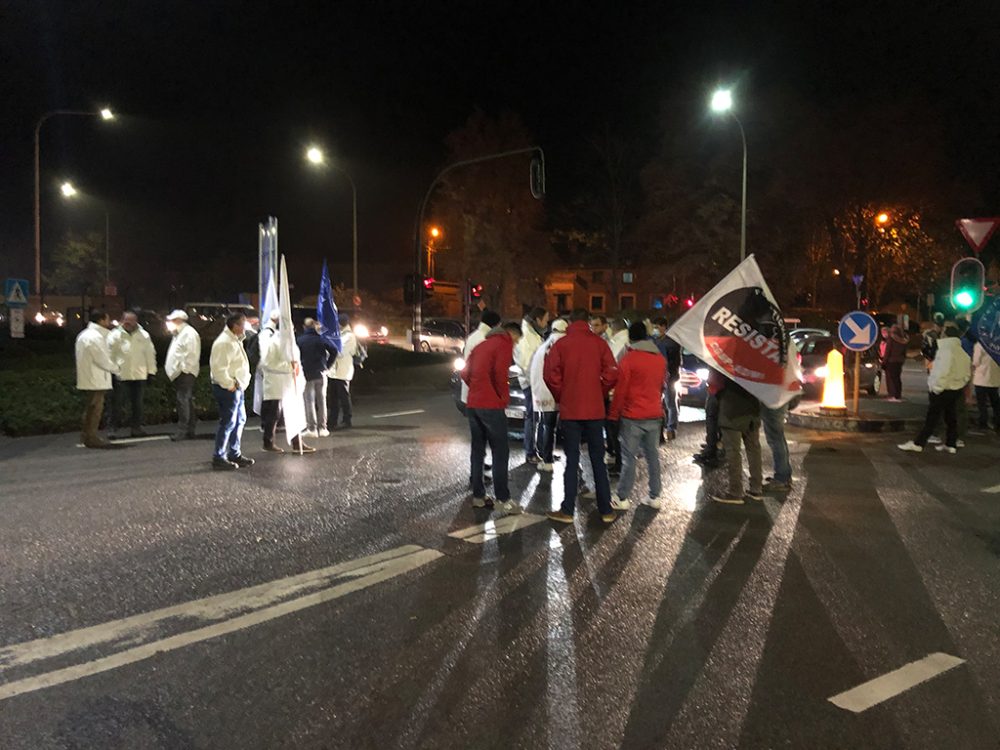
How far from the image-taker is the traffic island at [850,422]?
13727 mm

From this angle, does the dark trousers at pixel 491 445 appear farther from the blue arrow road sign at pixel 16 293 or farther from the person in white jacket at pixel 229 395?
the blue arrow road sign at pixel 16 293

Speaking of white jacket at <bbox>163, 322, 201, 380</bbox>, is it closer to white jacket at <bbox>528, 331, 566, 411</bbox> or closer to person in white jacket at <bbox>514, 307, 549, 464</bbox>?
person in white jacket at <bbox>514, 307, 549, 464</bbox>

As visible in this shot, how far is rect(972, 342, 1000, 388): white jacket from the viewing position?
12.6m

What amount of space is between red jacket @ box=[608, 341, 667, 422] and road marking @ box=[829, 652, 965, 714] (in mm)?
3465

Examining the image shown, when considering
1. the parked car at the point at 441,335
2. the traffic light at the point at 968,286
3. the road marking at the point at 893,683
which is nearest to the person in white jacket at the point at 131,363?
the road marking at the point at 893,683

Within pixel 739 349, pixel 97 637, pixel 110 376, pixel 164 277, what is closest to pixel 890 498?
pixel 739 349

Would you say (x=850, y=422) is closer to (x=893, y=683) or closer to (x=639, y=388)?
(x=639, y=388)

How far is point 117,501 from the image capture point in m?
7.95

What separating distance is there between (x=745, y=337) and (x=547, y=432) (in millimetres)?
2475

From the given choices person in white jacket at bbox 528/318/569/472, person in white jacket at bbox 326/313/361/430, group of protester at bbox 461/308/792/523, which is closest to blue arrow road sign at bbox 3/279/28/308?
person in white jacket at bbox 326/313/361/430

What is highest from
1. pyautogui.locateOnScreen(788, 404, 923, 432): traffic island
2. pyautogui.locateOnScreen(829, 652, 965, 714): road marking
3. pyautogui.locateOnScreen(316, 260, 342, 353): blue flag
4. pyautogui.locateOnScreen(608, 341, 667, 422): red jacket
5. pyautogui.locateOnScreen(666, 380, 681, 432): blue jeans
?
pyautogui.locateOnScreen(316, 260, 342, 353): blue flag

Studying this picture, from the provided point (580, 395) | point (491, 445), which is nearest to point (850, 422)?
point (580, 395)

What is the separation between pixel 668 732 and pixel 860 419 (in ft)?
36.7

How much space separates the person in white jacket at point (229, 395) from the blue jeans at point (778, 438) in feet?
18.7
